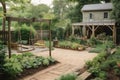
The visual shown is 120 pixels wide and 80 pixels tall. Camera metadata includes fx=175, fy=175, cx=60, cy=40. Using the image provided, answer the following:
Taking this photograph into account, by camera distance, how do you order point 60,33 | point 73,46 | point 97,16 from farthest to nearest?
point 97,16 < point 60,33 < point 73,46

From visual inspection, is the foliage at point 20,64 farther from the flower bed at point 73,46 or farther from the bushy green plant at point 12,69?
the flower bed at point 73,46

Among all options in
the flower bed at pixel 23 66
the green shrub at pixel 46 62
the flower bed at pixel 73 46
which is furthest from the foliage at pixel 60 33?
the green shrub at pixel 46 62

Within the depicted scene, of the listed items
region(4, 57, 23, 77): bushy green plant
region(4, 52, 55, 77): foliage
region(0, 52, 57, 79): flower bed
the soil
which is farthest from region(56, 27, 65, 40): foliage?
region(4, 57, 23, 77): bushy green plant

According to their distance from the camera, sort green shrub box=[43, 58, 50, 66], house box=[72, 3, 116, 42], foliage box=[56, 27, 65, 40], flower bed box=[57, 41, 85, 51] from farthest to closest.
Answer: foliage box=[56, 27, 65, 40], house box=[72, 3, 116, 42], flower bed box=[57, 41, 85, 51], green shrub box=[43, 58, 50, 66]

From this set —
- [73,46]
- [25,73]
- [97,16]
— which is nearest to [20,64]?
[25,73]

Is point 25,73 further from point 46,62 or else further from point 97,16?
point 97,16

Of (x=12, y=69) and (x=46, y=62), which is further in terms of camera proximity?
(x=46, y=62)

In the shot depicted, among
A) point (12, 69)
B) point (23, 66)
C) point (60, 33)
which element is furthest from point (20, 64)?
point (60, 33)

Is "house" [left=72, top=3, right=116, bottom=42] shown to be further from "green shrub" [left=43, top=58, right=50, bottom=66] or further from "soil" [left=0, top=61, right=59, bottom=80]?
"soil" [left=0, top=61, right=59, bottom=80]

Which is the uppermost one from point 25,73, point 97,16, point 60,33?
point 97,16

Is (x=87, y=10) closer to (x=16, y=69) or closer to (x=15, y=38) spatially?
(x=15, y=38)

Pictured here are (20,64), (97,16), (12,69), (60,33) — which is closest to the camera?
(12,69)

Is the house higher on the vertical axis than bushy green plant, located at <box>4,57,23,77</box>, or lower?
higher

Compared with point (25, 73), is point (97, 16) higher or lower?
higher
